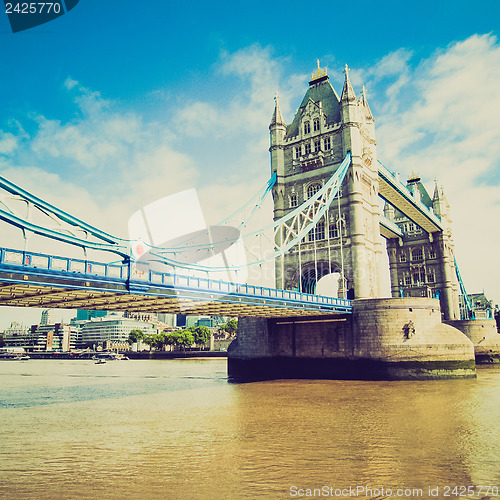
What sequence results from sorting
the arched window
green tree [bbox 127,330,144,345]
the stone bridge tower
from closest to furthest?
the stone bridge tower < the arched window < green tree [bbox 127,330,144,345]

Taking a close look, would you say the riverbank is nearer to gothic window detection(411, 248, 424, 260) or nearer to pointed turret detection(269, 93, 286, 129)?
gothic window detection(411, 248, 424, 260)

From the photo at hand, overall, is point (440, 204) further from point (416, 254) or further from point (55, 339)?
point (55, 339)

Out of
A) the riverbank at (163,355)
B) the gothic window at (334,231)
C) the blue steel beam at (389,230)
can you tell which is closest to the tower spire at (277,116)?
the gothic window at (334,231)

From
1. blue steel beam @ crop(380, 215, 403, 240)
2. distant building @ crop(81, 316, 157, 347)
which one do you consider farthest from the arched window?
distant building @ crop(81, 316, 157, 347)

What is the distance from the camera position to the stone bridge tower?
3741 centimetres

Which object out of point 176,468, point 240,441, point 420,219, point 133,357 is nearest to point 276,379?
point 240,441

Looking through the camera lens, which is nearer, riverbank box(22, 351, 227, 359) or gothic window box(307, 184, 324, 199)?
gothic window box(307, 184, 324, 199)

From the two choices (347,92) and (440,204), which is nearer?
(347,92)

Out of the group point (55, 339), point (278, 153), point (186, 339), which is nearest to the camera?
point (278, 153)

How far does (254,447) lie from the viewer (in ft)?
40.3

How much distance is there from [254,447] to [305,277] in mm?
29469

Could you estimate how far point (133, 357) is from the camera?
314 ft

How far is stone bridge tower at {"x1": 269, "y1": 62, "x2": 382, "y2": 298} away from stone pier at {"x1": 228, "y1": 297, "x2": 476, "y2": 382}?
15.9ft

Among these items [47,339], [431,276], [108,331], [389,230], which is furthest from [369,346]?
[47,339]
